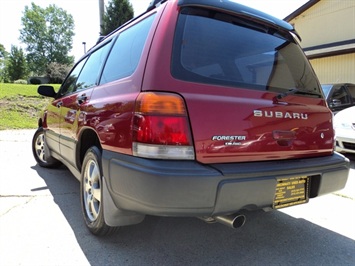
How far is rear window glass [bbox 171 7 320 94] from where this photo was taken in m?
2.06

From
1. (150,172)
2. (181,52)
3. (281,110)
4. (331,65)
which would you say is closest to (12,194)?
(150,172)

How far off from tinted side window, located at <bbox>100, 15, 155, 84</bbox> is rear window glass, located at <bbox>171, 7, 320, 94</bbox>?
0.34 metres

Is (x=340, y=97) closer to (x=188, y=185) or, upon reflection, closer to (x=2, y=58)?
(x=188, y=185)

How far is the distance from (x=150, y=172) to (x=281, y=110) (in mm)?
1112

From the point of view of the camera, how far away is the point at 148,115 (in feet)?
6.30

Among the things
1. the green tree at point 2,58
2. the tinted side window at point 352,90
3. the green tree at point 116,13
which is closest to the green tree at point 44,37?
the green tree at point 2,58

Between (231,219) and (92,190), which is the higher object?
(231,219)

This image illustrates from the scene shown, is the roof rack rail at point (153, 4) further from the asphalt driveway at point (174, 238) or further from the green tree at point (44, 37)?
the green tree at point (44, 37)

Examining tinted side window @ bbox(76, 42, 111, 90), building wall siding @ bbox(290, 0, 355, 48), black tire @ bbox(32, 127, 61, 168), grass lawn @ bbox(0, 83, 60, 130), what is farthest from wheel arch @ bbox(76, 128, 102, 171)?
building wall siding @ bbox(290, 0, 355, 48)

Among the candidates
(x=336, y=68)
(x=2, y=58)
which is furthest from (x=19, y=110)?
(x=2, y=58)

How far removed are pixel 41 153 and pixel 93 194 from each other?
2.92 metres

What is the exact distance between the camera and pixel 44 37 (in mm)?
61562

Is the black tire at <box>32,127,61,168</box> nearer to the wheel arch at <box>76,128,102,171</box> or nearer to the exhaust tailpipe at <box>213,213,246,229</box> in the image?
the wheel arch at <box>76,128,102,171</box>

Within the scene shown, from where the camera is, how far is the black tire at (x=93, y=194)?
2498mm
